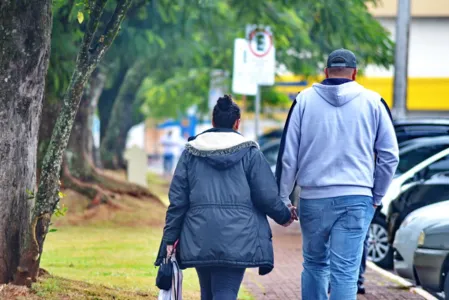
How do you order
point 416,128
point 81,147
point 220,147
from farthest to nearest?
point 81,147
point 416,128
point 220,147

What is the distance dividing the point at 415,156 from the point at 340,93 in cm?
743

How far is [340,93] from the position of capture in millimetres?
6859

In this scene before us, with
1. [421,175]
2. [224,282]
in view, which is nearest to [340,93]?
[224,282]

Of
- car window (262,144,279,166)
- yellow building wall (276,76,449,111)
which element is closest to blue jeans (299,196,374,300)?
car window (262,144,279,166)

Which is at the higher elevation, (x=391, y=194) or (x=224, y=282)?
(x=224, y=282)

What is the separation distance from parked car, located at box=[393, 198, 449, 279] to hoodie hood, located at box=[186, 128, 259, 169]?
333 cm

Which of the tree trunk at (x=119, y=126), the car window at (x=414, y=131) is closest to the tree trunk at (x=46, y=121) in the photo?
the car window at (x=414, y=131)

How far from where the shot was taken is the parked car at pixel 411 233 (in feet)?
31.3

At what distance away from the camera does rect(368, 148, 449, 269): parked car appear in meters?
13.0

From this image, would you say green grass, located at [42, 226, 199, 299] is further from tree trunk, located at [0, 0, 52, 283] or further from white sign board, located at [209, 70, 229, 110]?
white sign board, located at [209, 70, 229, 110]

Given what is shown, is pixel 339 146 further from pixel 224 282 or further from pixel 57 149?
pixel 57 149

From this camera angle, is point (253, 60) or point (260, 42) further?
point (253, 60)

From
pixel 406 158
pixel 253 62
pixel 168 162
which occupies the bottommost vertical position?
pixel 168 162

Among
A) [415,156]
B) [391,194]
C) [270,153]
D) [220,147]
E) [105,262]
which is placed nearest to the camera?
[220,147]
